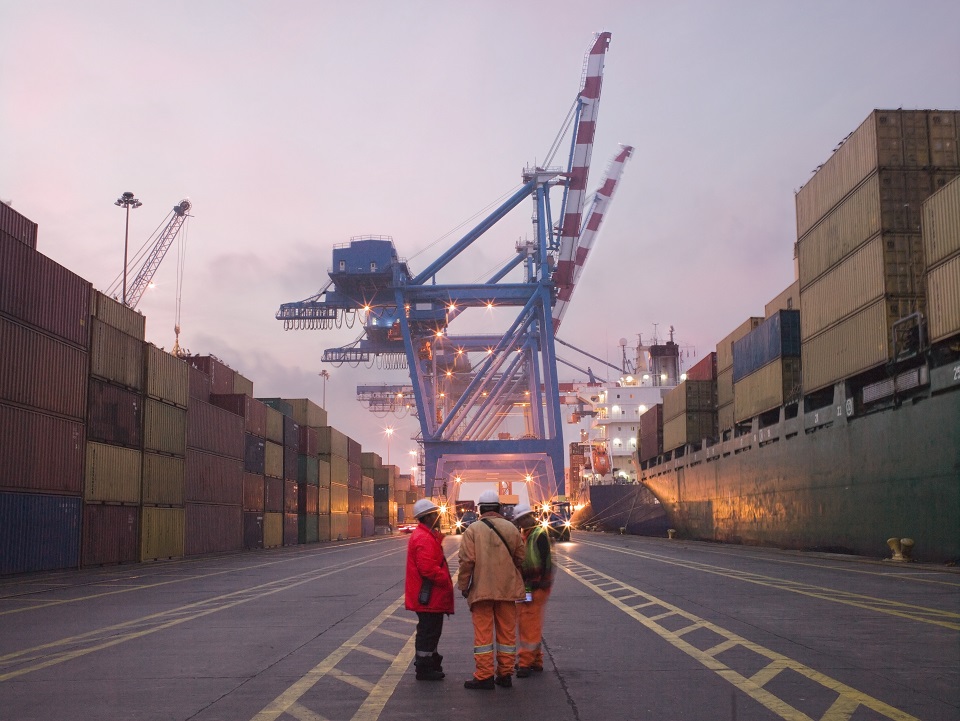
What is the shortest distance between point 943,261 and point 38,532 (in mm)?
24336

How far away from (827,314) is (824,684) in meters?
25.8

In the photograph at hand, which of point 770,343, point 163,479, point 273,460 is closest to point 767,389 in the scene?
point 770,343

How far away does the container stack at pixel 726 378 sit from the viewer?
4572cm

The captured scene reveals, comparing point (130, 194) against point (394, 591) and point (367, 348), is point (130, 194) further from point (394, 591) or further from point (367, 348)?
point (394, 591)

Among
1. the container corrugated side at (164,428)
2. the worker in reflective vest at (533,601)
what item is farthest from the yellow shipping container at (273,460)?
the worker in reflective vest at (533,601)

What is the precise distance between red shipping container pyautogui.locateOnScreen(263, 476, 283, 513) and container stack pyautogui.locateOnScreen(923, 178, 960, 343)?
112 feet

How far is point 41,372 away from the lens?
25.7 m

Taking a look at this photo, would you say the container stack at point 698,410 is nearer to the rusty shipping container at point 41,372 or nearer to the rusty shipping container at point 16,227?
the rusty shipping container at point 41,372

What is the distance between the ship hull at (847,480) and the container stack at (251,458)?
22.6 meters

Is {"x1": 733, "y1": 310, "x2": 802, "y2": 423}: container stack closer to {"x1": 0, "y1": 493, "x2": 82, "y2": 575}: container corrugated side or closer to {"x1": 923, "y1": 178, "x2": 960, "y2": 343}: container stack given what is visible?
{"x1": 923, "y1": 178, "x2": 960, "y2": 343}: container stack

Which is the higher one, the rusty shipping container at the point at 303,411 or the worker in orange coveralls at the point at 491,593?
the rusty shipping container at the point at 303,411

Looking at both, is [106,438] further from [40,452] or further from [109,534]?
[40,452]

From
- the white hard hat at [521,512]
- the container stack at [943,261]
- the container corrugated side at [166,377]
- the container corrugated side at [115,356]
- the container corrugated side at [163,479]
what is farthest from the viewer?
the container corrugated side at [166,377]

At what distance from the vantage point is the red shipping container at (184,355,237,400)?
46375 millimetres
